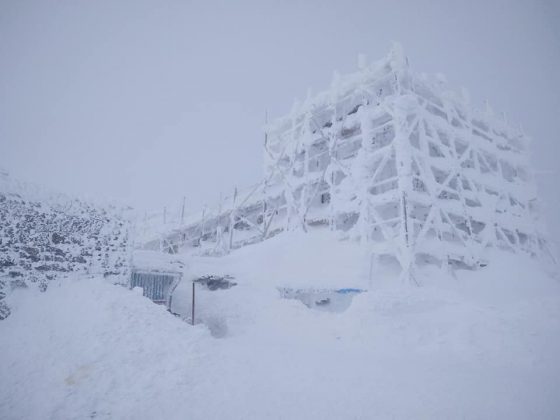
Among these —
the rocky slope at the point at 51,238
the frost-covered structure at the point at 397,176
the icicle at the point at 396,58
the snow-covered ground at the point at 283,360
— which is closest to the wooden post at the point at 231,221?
the frost-covered structure at the point at 397,176

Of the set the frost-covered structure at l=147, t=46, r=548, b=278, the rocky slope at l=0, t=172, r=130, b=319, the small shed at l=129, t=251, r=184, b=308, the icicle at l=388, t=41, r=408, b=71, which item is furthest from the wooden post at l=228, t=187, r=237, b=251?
the rocky slope at l=0, t=172, r=130, b=319

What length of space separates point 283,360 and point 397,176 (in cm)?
1360

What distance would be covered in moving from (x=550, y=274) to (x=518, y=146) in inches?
474

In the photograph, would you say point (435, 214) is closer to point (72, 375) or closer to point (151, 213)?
point (72, 375)

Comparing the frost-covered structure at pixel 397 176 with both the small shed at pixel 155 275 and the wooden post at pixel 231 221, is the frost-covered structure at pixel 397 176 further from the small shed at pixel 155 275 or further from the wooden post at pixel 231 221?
the small shed at pixel 155 275

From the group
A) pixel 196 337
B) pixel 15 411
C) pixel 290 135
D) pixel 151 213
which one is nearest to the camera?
pixel 15 411


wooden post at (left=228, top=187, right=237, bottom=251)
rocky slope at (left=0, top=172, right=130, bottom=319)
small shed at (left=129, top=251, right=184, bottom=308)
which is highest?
wooden post at (left=228, top=187, right=237, bottom=251)

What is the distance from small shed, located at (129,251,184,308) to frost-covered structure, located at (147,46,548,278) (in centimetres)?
1008

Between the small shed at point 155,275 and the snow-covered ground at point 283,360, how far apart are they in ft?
9.34

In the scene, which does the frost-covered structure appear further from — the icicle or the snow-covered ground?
the snow-covered ground

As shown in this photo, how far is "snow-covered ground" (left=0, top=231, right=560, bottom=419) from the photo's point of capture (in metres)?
5.39

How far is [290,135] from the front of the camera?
88.2 feet

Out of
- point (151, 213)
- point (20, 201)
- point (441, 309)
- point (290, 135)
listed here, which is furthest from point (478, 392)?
point (151, 213)

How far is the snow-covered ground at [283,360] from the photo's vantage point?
539 centimetres
